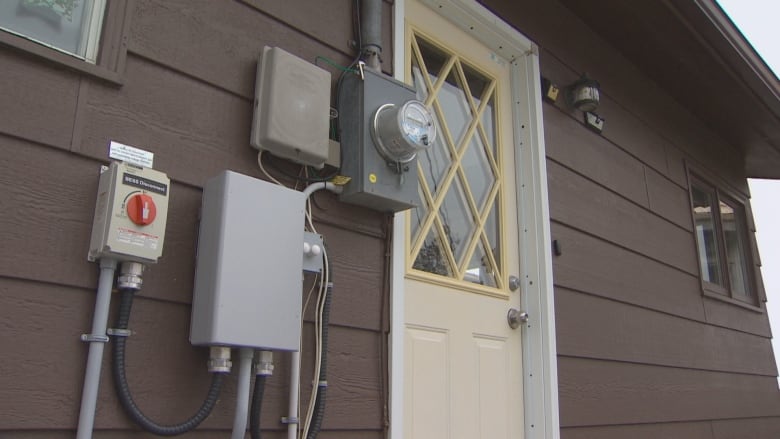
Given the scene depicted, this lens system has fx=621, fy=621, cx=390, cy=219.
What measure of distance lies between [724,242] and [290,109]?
11.9 ft

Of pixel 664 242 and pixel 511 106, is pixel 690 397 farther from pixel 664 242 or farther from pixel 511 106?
pixel 511 106

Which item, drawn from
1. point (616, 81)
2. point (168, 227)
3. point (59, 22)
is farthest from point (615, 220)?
point (59, 22)

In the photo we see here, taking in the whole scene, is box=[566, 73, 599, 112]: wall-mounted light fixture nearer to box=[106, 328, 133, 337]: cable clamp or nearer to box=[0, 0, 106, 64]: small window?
box=[0, 0, 106, 64]: small window

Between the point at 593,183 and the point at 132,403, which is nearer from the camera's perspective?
the point at 132,403

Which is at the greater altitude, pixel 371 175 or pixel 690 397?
pixel 371 175

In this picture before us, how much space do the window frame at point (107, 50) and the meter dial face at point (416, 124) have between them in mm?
717

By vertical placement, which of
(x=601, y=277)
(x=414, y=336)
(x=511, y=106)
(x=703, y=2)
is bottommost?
(x=414, y=336)

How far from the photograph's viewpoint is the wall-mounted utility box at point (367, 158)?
1.70 metres

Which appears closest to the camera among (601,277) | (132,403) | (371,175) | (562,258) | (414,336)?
(132,403)

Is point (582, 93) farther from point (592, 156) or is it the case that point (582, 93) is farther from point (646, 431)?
point (646, 431)

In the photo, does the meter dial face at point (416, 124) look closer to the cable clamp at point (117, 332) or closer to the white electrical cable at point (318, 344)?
the white electrical cable at point (318, 344)

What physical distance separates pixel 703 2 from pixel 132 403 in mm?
2935

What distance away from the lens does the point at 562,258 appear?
2.53 metres

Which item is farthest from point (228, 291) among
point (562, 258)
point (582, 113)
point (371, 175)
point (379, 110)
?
point (582, 113)
